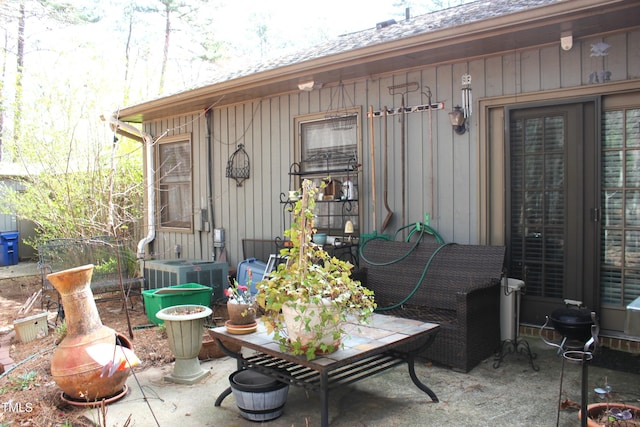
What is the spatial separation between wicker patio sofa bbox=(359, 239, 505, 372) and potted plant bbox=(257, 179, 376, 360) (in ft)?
3.69

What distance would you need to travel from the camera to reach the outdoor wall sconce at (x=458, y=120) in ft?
13.9

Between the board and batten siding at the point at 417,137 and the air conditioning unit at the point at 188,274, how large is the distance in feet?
1.98

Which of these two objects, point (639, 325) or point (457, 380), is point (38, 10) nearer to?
point (457, 380)

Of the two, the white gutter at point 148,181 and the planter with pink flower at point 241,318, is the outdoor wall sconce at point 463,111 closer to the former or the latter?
the planter with pink flower at point 241,318

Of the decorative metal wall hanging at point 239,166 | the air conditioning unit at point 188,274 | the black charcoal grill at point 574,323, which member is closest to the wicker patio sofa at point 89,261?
the air conditioning unit at point 188,274

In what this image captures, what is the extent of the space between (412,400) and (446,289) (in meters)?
1.16

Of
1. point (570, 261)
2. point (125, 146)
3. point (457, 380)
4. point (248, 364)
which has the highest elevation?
point (125, 146)

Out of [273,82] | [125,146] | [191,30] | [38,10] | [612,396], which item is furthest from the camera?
[191,30]

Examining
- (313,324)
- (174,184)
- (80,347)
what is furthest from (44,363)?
(174,184)

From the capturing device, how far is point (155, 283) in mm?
5750

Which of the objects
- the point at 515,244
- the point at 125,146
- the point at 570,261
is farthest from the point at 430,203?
the point at 125,146

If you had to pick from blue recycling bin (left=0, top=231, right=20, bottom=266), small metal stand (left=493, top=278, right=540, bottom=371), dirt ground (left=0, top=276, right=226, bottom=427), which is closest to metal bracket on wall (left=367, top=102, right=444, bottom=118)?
small metal stand (left=493, top=278, right=540, bottom=371)

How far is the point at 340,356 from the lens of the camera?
247 centimetres

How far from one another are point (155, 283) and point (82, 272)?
2.72 metres
